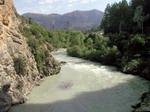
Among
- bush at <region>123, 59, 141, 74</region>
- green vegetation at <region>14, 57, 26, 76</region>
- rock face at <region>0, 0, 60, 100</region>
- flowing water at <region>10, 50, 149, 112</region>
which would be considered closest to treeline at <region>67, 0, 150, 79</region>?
bush at <region>123, 59, 141, 74</region>

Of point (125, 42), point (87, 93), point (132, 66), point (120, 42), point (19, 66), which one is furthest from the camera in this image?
point (120, 42)

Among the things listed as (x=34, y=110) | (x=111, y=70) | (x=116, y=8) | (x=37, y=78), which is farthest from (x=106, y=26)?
(x=34, y=110)

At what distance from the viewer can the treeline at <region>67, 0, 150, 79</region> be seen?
1677 inches

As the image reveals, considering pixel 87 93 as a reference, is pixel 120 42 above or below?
above

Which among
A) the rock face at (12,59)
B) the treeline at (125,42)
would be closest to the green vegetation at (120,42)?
the treeline at (125,42)

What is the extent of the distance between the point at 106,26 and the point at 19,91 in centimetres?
5158

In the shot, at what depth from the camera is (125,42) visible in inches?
1971

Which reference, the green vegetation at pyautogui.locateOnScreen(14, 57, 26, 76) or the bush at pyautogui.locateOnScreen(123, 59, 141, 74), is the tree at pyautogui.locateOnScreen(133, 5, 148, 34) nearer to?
the bush at pyautogui.locateOnScreen(123, 59, 141, 74)

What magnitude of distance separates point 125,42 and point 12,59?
24861 millimetres

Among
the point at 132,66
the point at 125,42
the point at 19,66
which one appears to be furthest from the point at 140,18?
the point at 19,66

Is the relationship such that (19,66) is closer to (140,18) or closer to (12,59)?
(12,59)

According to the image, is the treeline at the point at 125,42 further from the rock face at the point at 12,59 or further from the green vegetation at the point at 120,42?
the rock face at the point at 12,59

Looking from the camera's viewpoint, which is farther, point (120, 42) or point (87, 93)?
point (120, 42)

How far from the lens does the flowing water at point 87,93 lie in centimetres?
2697
